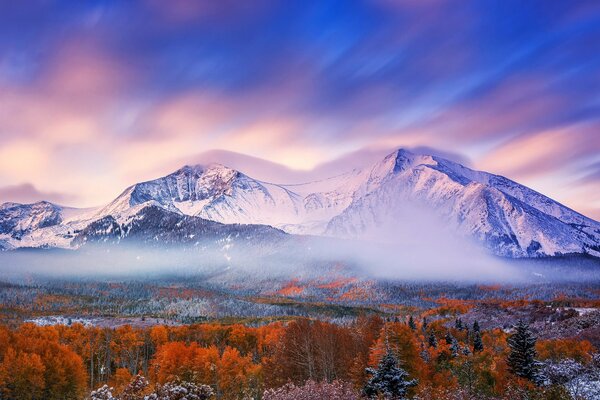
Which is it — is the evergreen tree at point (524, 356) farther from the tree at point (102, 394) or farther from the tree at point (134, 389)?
the tree at point (102, 394)

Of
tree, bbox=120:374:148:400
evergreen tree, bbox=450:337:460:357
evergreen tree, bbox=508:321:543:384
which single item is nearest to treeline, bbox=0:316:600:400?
tree, bbox=120:374:148:400

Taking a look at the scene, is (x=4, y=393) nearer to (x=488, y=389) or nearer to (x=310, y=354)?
(x=310, y=354)

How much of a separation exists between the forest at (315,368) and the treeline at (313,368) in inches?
4.5

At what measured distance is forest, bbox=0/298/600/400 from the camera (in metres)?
26.1

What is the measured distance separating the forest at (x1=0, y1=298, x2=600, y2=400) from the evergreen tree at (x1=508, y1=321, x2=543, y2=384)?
11 centimetres

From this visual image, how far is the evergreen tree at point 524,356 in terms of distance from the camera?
1991 inches

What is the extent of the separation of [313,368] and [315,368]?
0.77m

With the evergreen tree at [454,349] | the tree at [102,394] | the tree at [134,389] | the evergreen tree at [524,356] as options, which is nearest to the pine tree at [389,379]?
the tree at [134,389]

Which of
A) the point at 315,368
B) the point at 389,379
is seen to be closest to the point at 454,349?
the point at 315,368

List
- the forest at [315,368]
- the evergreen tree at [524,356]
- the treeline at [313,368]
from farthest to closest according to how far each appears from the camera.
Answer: the evergreen tree at [524,356], the treeline at [313,368], the forest at [315,368]

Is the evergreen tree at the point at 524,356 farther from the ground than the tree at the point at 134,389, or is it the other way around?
the tree at the point at 134,389

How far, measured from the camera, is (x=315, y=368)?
156 feet

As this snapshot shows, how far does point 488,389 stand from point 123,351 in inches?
3224

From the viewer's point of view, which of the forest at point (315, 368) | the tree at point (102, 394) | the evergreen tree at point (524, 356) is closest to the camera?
the tree at point (102, 394)
